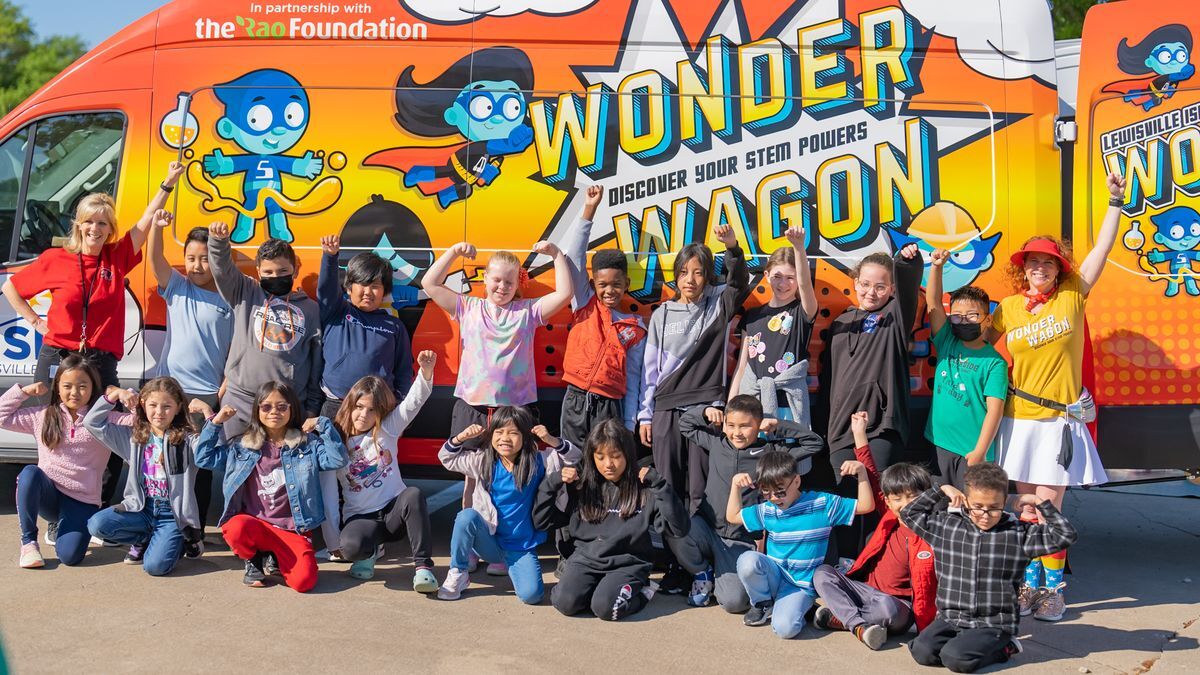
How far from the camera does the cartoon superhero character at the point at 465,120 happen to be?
5719 mm

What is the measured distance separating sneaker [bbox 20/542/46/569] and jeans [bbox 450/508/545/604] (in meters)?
1.97

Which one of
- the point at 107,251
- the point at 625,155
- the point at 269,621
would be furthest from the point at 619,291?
the point at 107,251

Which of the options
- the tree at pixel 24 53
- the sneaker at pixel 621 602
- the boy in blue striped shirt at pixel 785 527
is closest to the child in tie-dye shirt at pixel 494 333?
the sneaker at pixel 621 602

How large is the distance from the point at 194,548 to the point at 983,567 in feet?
12.1

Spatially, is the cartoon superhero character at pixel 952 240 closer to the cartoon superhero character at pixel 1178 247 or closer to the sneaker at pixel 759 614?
the cartoon superhero character at pixel 1178 247

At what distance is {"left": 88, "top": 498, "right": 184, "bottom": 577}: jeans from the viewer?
17.1ft

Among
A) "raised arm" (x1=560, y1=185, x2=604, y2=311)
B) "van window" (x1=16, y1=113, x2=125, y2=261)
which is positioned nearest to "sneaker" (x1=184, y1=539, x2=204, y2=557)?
"van window" (x1=16, y1=113, x2=125, y2=261)

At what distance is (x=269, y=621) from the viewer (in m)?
4.65

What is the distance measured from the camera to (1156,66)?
18.2ft

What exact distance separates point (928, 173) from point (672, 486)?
2061 mm

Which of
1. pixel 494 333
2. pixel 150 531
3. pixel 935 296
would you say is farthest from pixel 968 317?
pixel 150 531

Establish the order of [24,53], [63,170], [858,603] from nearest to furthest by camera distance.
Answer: [858,603], [63,170], [24,53]

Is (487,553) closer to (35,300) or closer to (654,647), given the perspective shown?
(654,647)

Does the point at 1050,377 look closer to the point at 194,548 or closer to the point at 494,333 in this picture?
the point at 494,333
